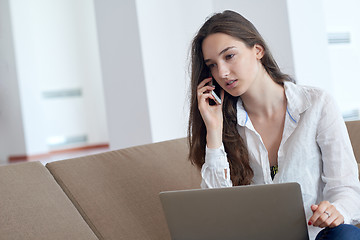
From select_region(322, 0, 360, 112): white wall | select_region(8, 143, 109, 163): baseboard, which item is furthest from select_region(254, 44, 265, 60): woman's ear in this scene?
select_region(8, 143, 109, 163): baseboard

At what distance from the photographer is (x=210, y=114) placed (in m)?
1.98

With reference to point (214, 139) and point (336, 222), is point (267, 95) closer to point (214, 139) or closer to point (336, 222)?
point (214, 139)

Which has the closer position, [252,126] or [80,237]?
[80,237]

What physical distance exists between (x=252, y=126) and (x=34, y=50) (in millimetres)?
7200

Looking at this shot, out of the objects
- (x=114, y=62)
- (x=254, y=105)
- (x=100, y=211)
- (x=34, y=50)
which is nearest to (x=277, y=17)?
(x=114, y=62)

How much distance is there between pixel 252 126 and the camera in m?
1.93

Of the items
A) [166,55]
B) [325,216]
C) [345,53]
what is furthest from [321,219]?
[345,53]

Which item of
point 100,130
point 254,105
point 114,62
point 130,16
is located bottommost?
point 100,130

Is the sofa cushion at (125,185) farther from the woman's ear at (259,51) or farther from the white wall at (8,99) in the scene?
the white wall at (8,99)

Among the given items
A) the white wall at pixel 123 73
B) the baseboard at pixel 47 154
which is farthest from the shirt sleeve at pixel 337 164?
the baseboard at pixel 47 154

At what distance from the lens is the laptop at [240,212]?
128cm

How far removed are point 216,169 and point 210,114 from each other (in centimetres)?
21

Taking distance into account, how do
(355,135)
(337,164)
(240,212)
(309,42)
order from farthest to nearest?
(309,42), (355,135), (337,164), (240,212)

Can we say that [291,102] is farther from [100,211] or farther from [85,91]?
[85,91]
